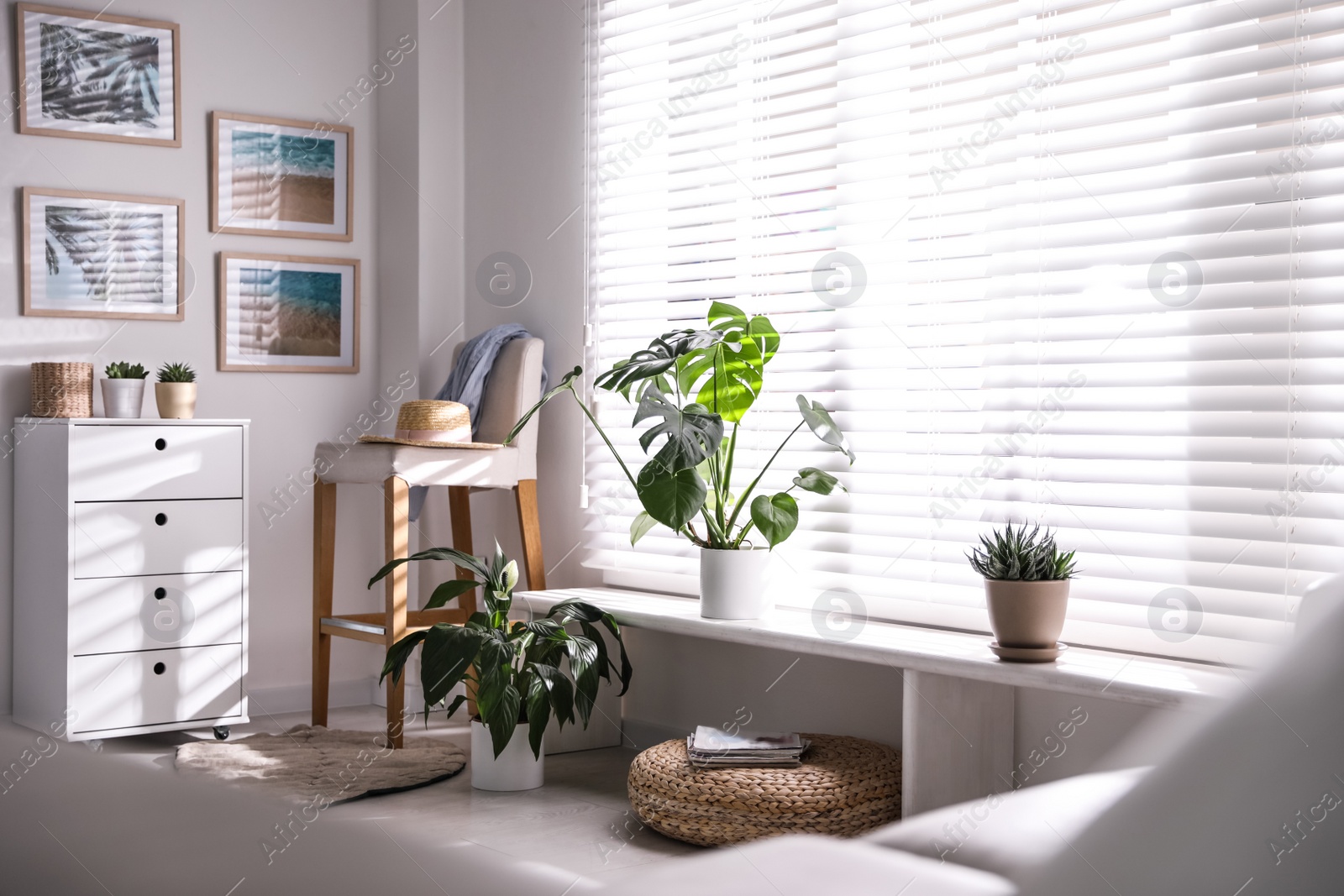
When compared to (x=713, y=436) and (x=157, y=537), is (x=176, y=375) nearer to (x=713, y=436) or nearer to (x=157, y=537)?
(x=157, y=537)

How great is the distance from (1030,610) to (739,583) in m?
0.74

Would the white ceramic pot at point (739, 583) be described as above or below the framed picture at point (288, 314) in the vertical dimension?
below

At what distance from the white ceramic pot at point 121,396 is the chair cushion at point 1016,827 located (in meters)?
2.94

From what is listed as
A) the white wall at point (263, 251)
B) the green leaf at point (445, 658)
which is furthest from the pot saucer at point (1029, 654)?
the white wall at point (263, 251)

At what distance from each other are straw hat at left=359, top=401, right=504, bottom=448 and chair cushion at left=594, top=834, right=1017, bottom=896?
9.15 feet

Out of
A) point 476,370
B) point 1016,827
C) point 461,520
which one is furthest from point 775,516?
point 1016,827

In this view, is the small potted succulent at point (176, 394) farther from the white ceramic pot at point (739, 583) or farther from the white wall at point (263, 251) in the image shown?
the white ceramic pot at point (739, 583)

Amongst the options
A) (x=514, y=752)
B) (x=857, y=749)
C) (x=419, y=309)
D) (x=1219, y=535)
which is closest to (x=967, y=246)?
(x=1219, y=535)

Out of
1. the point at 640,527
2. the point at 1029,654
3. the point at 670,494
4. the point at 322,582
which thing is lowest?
the point at 322,582

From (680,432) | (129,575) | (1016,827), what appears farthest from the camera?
(129,575)

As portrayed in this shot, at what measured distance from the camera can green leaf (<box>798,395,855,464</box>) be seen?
7.66ft

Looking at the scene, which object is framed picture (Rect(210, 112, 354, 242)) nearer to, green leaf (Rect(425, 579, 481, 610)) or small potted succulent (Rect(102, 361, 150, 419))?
small potted succulent (Rect(102, 361, 150, 419))

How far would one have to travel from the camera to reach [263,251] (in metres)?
3.54

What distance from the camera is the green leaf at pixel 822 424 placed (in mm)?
2336
